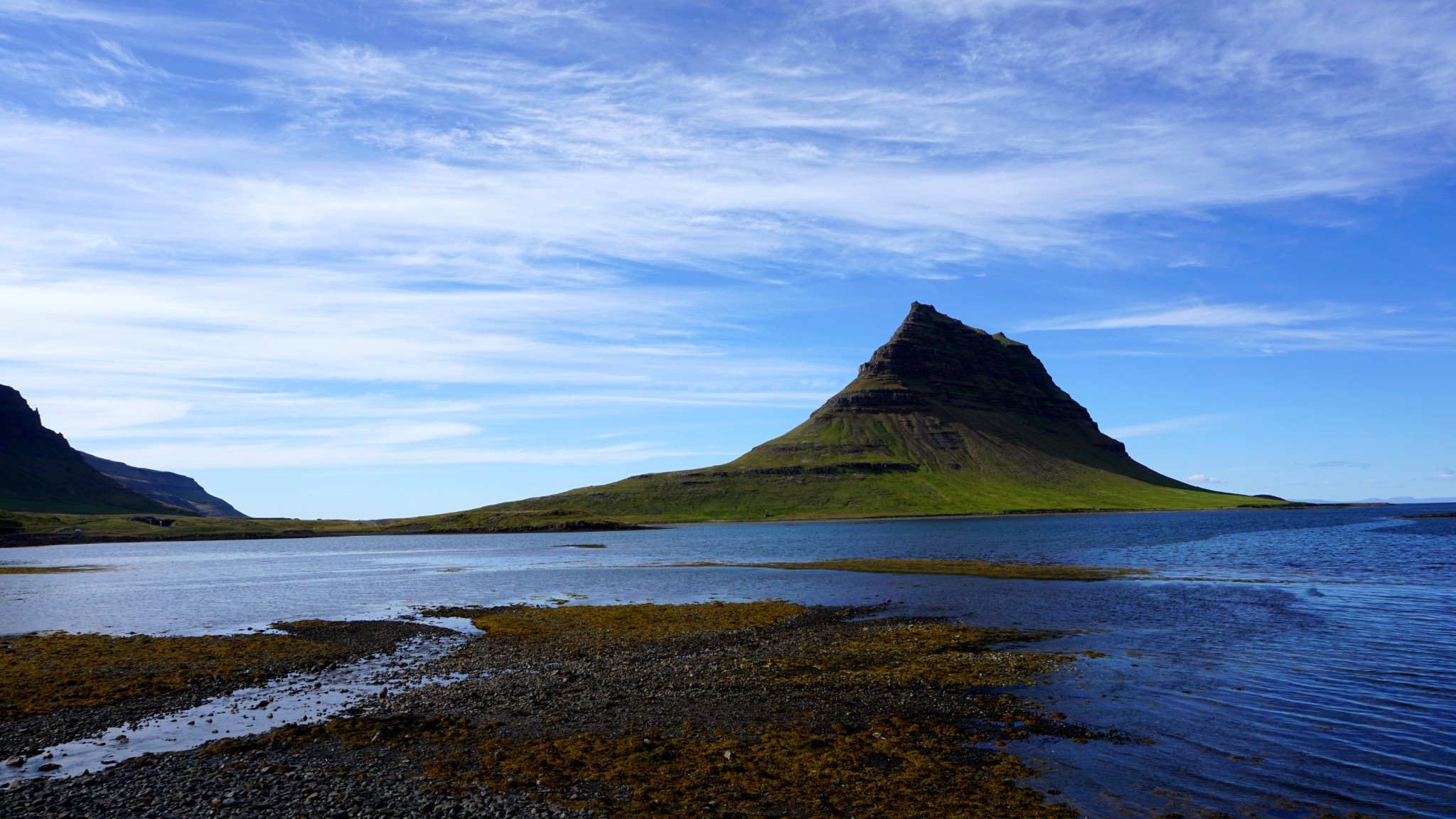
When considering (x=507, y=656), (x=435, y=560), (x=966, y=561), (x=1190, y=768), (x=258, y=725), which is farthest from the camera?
(x=435, y=560)

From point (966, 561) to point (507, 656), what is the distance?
67155 mm

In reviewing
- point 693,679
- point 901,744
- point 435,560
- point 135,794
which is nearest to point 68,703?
point 135,794

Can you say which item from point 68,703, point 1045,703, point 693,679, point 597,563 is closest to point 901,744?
point 1045,703

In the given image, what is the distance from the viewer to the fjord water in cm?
2292

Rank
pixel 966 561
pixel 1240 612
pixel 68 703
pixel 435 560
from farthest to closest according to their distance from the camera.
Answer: pixel 435 560 → pixel 966 561 → pixel 1240 612 → pixel 68 703

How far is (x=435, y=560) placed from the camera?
5335 inches

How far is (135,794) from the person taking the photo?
21469 mm

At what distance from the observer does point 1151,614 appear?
52.0 meters

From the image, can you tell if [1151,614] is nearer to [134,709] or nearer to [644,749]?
[644,749]

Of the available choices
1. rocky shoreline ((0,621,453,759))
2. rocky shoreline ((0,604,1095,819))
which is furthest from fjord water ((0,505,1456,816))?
rocky shoreline ((0,621,453,759))

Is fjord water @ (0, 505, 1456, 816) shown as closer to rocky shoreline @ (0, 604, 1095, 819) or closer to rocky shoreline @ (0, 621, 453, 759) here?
rocky shoreline @ (0, 604, 1095, 819)

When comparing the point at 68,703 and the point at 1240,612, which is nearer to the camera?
the point at 68,703

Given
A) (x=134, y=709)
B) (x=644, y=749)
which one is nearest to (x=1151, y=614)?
(x=644, y=749)

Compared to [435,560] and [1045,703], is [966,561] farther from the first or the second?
[435,560]
